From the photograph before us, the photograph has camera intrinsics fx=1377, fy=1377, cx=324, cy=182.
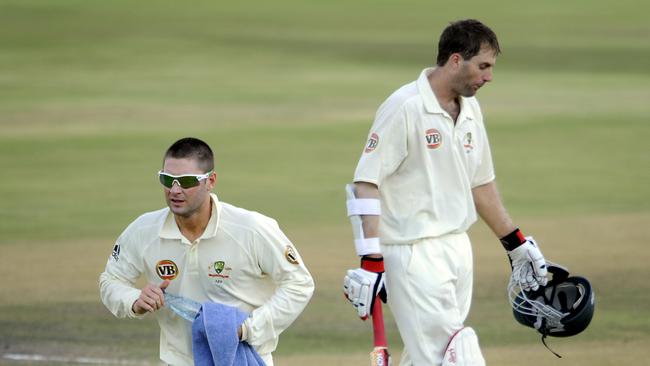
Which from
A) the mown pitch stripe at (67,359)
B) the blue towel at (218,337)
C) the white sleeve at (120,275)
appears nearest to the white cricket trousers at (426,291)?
the blue towel at (218,337)

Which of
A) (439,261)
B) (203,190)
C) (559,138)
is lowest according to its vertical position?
(559,138)

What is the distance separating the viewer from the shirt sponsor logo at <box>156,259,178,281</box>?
17.2 ft

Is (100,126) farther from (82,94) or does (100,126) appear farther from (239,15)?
(239,15)

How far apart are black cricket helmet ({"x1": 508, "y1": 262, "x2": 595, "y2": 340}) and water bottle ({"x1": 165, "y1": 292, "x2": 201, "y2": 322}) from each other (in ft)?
5.87

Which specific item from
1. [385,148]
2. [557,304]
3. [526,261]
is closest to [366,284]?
[385,148]

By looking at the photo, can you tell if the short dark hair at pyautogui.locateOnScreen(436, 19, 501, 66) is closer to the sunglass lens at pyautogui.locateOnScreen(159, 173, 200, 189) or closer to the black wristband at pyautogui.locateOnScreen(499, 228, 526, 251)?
the black wristband at pyautogui.locateOnScreen(499, 228, 526, 251)

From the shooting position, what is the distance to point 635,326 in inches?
337

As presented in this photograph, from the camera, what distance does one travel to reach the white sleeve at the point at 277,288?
514 centimetres

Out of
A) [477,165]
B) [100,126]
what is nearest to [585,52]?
[100,126]

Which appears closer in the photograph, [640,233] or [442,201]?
Result: [442,201]

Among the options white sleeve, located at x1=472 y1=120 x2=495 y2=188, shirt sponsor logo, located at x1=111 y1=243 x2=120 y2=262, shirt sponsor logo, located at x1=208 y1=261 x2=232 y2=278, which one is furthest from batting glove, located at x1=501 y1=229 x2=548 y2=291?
shirt sponsor logo, located at x1=111 y1=243 x2=120 y2=262

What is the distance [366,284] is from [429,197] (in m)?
0.52

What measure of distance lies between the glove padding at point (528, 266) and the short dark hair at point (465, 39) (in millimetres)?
976

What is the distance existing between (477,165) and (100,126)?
12061 mm
